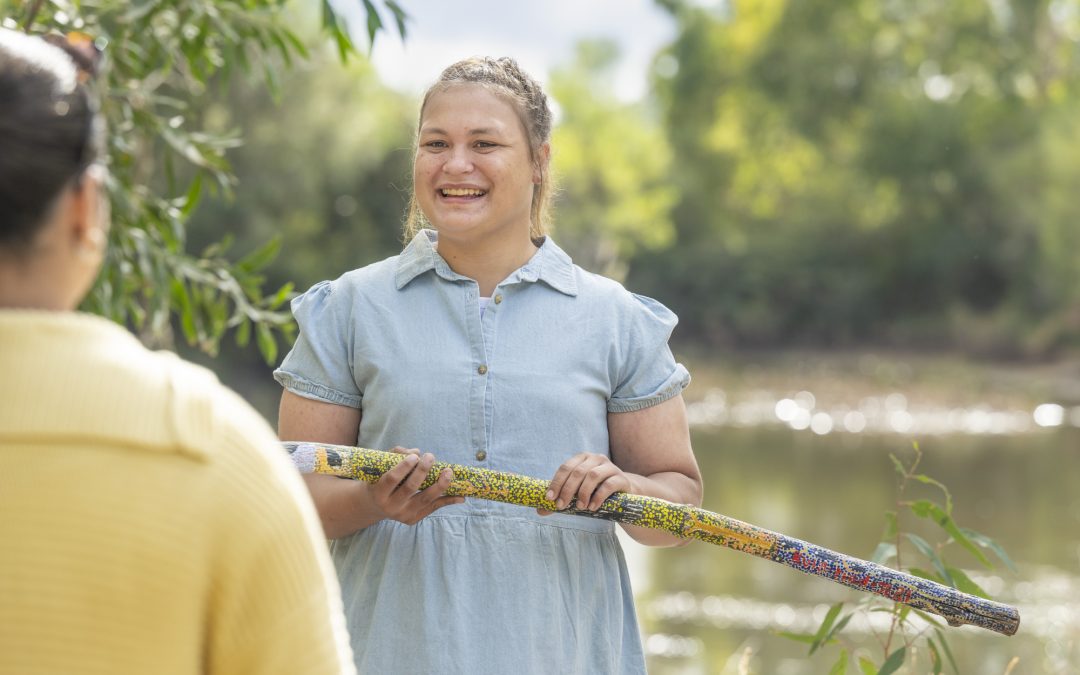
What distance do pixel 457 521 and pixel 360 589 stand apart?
0.60 feet

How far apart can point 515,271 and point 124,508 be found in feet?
4.44

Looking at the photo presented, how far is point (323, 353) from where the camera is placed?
2.29 metres

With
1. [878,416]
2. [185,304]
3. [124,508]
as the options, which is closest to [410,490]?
[124,508]

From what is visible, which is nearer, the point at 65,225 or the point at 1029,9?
the point at 65,225

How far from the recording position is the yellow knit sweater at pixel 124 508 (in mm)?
1042

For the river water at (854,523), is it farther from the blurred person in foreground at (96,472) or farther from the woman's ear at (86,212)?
the woman's ear at (86,212)

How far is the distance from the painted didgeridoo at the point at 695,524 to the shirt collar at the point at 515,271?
1.23 ft

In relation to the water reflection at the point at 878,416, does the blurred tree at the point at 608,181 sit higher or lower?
higher

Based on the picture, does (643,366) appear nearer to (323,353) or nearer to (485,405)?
(485,405)

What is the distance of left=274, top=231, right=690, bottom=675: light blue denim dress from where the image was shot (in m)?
2.17

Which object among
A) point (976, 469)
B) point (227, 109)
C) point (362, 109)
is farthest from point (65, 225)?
point (362, 109)

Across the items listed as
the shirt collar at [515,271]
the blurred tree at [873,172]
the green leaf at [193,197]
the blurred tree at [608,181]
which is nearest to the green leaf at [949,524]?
the shirt collar at [515,271]

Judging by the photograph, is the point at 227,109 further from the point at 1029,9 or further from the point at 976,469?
the point at 1029,9

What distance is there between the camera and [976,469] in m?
18.4
